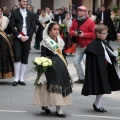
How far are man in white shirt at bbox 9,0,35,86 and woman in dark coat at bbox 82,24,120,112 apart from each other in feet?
8.84

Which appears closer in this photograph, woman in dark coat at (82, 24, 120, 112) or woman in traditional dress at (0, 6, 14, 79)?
woman in dark coat at (82, 24, 120, 112)

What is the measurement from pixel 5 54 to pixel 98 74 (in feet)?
10.6

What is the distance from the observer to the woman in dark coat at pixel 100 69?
860 cm

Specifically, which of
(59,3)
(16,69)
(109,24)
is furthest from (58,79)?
(59,3)

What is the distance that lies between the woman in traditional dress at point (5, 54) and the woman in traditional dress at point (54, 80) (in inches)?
113

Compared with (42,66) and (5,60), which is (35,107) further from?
(5,60)

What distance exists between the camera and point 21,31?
440 inches

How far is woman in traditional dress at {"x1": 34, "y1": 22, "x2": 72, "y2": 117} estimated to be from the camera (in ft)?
26.8

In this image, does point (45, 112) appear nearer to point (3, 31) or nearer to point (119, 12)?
point (3, 31)

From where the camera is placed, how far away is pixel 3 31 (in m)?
11.2

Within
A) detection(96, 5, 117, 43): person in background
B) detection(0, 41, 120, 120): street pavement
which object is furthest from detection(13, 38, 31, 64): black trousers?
detection(96, 5, 117, 43): person in background

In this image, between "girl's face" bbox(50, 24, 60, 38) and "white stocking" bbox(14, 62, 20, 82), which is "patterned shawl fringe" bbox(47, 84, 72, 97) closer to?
"girl's face" bbox(50, 24, 60, 38)

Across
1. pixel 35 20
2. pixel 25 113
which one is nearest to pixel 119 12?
pixel 35 20

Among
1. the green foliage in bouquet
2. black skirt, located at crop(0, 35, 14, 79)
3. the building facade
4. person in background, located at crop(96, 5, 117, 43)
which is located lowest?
the building facade
